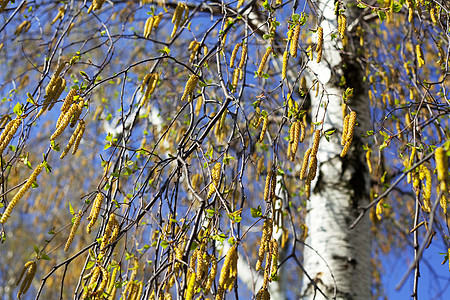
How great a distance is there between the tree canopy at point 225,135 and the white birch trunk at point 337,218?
1 cm

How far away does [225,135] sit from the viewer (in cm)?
274

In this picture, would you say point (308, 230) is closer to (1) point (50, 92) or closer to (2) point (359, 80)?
(2) point (359, 80)

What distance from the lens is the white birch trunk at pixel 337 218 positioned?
1998mm

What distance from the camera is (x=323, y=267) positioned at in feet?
6.62

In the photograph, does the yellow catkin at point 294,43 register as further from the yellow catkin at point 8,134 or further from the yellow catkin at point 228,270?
the yellow catkin at point 8,134

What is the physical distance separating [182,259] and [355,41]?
2.02 m

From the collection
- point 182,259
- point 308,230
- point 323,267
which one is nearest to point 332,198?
point 308,230

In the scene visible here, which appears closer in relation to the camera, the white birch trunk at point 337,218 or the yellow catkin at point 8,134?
the yellow catkin at point 8,134

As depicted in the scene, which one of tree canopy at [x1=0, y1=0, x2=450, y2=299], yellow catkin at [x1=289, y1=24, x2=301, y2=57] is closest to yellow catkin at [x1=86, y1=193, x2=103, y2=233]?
tree canopy at [x1=0, y1=0, x2=450, y2=299]

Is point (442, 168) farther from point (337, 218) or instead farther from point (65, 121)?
point (337, 218)

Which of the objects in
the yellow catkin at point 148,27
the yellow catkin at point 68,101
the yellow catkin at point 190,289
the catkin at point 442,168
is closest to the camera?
the catkin at point 442,168

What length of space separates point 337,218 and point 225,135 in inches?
34.4

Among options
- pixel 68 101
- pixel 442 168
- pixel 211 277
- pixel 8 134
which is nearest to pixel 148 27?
pixel 68 101

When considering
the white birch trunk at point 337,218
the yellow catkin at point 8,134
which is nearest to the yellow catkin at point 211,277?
the yellow catkin at point 8,134
